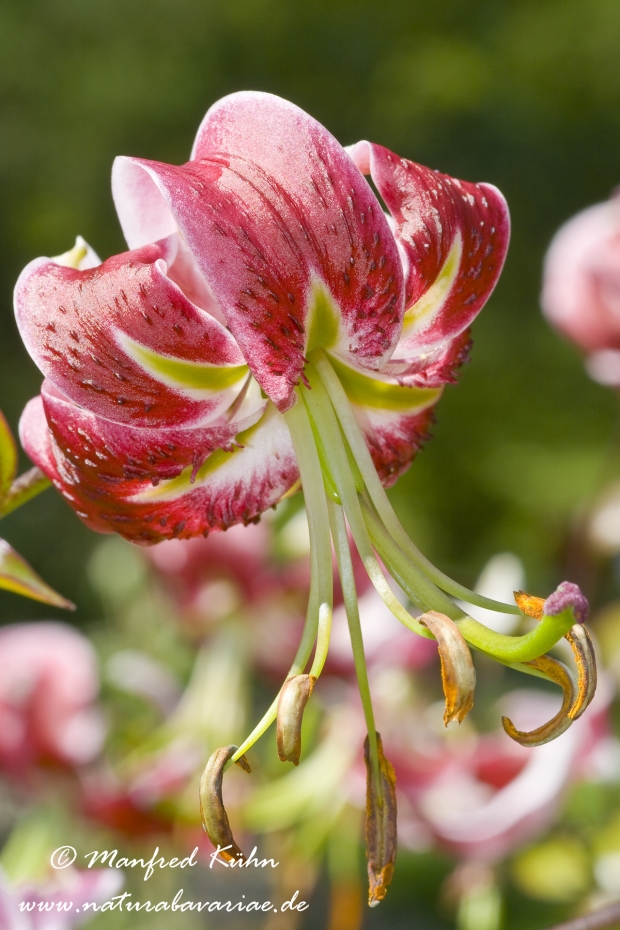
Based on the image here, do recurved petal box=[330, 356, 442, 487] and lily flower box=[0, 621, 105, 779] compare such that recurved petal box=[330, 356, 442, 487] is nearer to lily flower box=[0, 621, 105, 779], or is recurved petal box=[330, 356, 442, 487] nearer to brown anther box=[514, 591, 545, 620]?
brown anther box=[514, 591, 545, 620]

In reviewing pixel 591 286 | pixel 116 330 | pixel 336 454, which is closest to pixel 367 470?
pixel 336 454

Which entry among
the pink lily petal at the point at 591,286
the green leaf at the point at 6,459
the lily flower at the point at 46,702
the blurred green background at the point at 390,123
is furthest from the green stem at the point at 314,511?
the blurred green background at the point at 390,123

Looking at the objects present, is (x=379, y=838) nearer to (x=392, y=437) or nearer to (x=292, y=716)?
(x=292, y=716)

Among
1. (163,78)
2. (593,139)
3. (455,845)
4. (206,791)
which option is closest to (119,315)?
(206,791)

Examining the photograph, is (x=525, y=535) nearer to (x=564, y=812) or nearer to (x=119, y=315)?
(x=564, y=812)

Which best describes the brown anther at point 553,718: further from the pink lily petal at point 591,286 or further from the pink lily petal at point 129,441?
the pink lily petal at point 591,286

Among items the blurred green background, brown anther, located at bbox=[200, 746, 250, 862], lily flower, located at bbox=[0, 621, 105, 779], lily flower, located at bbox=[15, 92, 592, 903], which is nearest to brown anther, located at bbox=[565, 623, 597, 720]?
lily flower, located at bbox=[15, 92, 592, 903]
